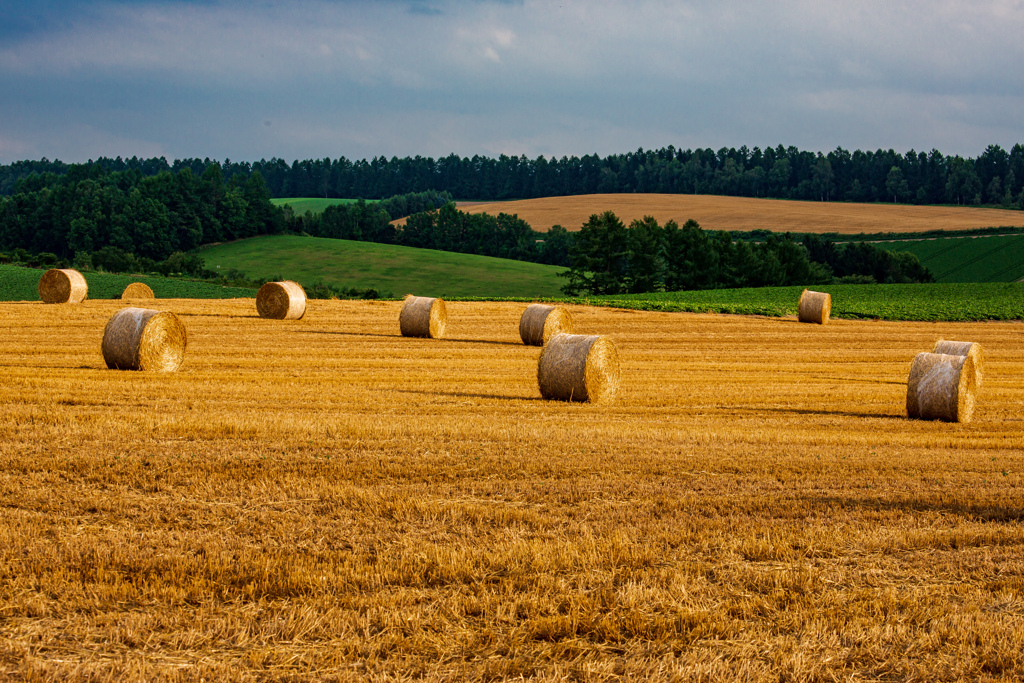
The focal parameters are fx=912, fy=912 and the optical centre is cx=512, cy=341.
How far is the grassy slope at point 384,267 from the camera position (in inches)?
3007

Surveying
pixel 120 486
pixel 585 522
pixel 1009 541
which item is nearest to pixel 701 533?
pixel 585 522

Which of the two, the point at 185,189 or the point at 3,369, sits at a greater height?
the point at 185,189

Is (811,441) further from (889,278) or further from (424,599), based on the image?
(889,278)

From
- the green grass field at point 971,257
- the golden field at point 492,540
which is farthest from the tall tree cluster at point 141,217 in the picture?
the golden field at point 492,540

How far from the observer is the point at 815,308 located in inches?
1506

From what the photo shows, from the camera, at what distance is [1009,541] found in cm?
713

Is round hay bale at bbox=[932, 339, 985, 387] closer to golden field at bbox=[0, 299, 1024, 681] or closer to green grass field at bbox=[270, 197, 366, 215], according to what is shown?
golden field at bbox=[0, 299, 1024, 681]

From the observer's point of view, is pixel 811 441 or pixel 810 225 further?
pixel 810 225

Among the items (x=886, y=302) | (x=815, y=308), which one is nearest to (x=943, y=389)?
(x=815, y=308)

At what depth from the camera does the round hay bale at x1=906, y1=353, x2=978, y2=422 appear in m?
14.6

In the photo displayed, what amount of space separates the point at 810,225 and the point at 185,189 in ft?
229

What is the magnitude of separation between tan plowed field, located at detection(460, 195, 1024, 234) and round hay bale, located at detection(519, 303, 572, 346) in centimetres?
7826

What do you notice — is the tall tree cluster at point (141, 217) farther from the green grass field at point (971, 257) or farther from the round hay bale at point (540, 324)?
the round hay bale at point (540, 324)

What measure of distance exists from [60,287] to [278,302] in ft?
29.9
